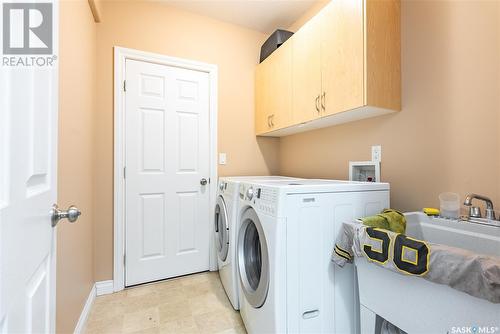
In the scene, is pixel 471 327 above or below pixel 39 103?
below

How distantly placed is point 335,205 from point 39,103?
123 cm

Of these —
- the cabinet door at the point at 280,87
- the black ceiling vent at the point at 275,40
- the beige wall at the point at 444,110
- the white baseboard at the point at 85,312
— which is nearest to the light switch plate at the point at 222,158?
the cabinet door at the point at 280,87

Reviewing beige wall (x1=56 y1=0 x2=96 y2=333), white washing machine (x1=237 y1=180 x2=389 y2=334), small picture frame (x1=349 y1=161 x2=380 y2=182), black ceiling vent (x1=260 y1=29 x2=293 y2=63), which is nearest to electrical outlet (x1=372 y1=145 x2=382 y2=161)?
small picture frame (x1=349 y1=161 x2=380 y2=182)

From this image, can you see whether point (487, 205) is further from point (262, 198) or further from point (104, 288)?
point (104, 288)

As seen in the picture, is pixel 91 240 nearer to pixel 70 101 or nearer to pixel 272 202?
pixel 70 101

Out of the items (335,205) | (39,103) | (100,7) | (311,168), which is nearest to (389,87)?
(335,205)

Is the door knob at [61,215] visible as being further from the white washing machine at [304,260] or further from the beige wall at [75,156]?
the white washing machine at [304,260]

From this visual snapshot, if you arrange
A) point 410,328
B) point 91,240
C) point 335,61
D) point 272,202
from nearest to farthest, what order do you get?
point 410,328
point 272,202
point 335,61
point 91,240

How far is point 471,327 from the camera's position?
27.8 inches

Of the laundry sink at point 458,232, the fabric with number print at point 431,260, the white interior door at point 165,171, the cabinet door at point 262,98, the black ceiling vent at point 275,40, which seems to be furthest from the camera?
the cabinet door at point 262,98

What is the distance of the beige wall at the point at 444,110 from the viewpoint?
111cm

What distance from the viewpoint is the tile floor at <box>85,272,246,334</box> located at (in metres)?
1.52

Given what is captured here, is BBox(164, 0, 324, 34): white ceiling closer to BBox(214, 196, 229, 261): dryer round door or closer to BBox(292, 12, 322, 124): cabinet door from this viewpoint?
BBox(292, 12, 322, 124): cabinet door

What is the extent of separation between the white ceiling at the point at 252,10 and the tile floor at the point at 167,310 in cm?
258
